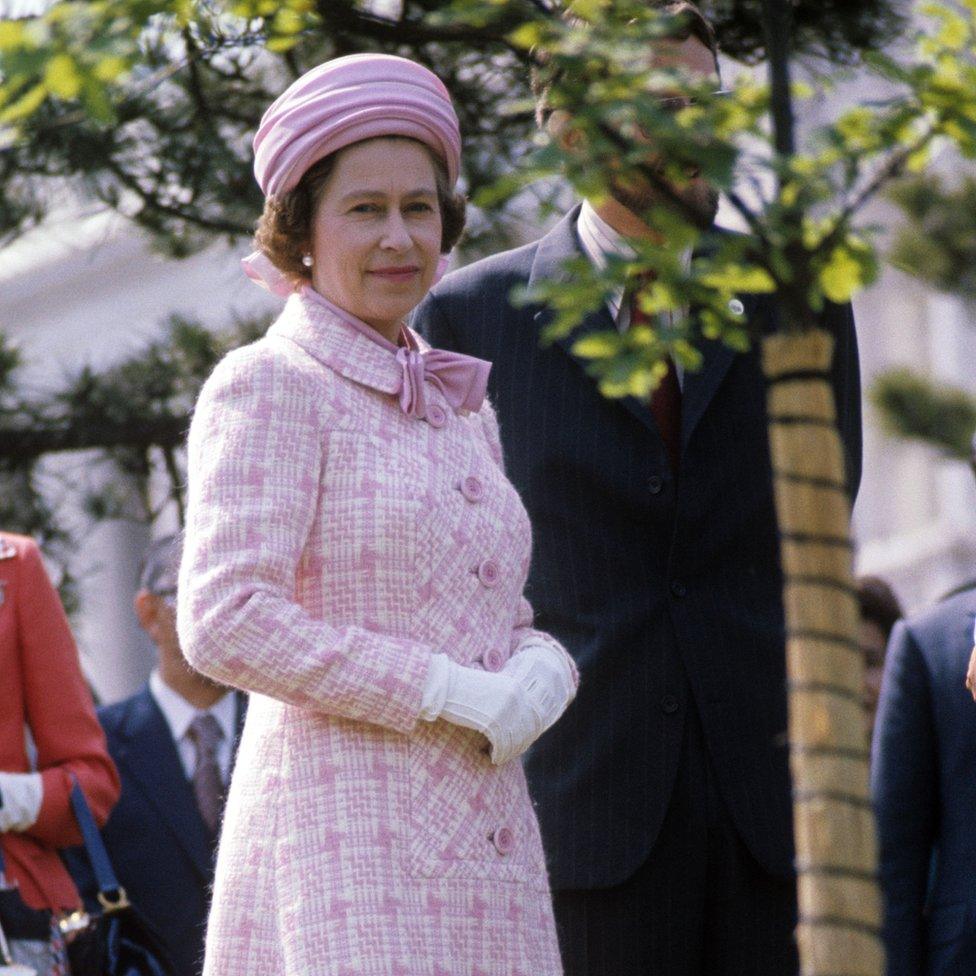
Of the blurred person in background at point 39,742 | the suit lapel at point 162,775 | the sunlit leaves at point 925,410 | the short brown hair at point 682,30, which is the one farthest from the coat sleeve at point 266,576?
the sunlit leaves at point 925,410

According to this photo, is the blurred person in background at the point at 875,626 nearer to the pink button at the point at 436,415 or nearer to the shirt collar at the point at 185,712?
the shirt collar at the point at 185,712

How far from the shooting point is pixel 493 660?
2.82 meters

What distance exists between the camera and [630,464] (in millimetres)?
3273

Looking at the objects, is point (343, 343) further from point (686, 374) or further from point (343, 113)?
point (686, 374)

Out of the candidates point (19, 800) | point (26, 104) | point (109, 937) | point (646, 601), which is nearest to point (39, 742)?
point (19, 800)

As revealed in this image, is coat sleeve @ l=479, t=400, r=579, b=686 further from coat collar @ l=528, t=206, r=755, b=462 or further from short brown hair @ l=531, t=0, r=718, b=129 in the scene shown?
short brown hair @ l=531, t=0, r=718, b=129

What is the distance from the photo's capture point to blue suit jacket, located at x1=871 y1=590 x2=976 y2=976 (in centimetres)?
→ 362

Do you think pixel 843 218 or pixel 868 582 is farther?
pixel 868 582

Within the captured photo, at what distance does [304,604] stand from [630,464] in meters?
0.71

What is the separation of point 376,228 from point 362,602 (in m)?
0.47

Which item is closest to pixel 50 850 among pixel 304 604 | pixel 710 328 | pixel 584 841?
pixel 584 841

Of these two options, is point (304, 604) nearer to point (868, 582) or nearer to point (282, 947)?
point (282, 947)

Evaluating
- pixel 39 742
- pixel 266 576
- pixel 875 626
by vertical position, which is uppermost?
pixel 266 576

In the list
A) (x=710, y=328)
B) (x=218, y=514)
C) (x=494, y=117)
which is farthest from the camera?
(x=494, y=117)
